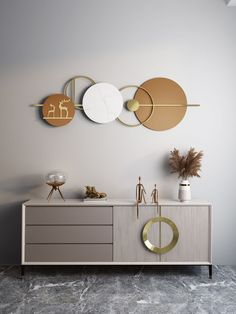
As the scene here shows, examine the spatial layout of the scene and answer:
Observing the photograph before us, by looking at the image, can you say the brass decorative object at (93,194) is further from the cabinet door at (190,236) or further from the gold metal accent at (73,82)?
the gold metal accent at (73,82)

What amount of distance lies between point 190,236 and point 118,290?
0.72m

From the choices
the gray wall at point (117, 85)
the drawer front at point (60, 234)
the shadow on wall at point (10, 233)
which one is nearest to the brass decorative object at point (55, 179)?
the gray wall at point (117, 85)

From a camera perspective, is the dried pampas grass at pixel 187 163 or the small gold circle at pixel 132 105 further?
the small gold circle at pixel 132 105

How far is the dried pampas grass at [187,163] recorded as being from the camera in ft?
9.59

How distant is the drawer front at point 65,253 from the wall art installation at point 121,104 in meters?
1.08

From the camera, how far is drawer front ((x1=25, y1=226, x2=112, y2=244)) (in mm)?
2717

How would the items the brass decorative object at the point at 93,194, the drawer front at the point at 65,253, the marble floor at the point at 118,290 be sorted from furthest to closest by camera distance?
the brass decorative object at the point at 93,194
the drawer front at the point at 65,253
the marble floor at the point at 118,290

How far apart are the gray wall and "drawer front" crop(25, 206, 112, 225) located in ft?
1.16

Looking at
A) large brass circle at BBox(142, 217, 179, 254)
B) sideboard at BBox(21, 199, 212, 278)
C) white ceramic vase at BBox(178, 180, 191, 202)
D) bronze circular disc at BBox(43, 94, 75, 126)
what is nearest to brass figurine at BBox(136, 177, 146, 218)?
sideboard at BBox(21, 199, 212, 278)

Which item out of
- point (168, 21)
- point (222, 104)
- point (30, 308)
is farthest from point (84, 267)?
point (168, 21)

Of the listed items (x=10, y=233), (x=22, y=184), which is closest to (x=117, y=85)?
(x=22, y=184)

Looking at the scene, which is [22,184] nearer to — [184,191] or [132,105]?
[132,105]

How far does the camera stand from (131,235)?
2738 mm

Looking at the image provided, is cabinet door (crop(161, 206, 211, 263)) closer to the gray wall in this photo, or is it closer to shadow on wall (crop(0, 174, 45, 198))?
the gray wall
